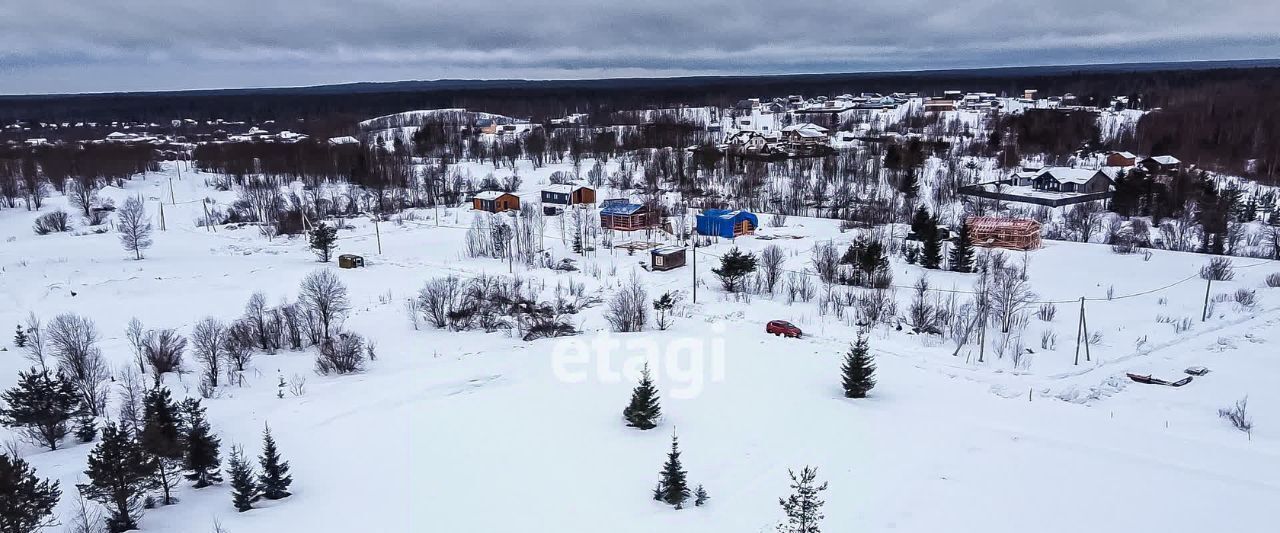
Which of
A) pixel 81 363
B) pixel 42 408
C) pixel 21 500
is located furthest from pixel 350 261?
pixel 21 500

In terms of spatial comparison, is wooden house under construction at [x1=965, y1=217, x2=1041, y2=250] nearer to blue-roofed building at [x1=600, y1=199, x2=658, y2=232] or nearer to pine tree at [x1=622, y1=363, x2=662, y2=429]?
blue-roofed building at [x1=600, y1=199, x2=658, y2=232]

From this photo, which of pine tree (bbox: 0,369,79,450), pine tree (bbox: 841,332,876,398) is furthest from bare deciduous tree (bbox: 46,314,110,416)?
pine tree (bbox: 841,332,876,398)

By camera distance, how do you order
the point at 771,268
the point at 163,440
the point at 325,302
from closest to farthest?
→ the point at 163,440 < the point at 325,302 < the point at 771,268

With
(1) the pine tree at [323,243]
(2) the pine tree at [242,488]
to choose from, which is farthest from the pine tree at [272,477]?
(1) the pine tree at [323,243]

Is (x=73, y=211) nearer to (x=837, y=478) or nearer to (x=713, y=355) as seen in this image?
(x=713, y=355)

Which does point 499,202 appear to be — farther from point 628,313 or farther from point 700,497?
point 700,497

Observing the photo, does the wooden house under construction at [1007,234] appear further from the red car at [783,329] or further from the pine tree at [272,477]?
the pine tree at [272,477]
